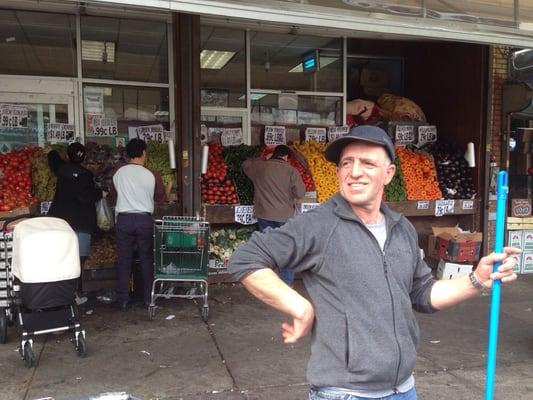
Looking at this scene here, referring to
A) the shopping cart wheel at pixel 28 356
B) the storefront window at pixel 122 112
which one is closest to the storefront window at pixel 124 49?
the storefront window at pixel 122 112

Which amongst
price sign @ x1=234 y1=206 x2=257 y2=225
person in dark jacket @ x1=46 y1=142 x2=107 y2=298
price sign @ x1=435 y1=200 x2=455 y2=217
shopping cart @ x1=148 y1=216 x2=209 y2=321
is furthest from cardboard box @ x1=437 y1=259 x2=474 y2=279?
person in dark jacket @ x1=46 y1=142 x2=107 y2=298

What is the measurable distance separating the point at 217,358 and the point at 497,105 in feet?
20.3

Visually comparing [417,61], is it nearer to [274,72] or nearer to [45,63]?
[274,72]

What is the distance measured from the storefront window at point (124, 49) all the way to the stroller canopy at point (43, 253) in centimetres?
393

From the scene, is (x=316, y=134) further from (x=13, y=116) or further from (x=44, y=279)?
(x=44, y=279)

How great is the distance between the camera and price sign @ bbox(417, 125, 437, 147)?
8781 millimetres

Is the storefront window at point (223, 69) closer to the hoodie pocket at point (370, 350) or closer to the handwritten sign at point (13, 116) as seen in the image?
the handwritten sign at point (13, 116)

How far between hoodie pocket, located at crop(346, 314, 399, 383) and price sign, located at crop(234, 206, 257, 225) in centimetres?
519

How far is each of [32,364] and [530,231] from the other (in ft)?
24.6

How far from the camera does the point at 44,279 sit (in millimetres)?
4457

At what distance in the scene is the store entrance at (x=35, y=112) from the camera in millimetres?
7227

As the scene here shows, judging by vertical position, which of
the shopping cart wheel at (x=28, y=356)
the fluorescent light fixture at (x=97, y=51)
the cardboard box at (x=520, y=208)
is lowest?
the shopping cart wheel at (x=28, y=356)

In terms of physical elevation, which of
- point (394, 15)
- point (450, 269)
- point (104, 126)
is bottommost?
point (450, 269)

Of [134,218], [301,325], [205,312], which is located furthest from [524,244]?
[301,325]
